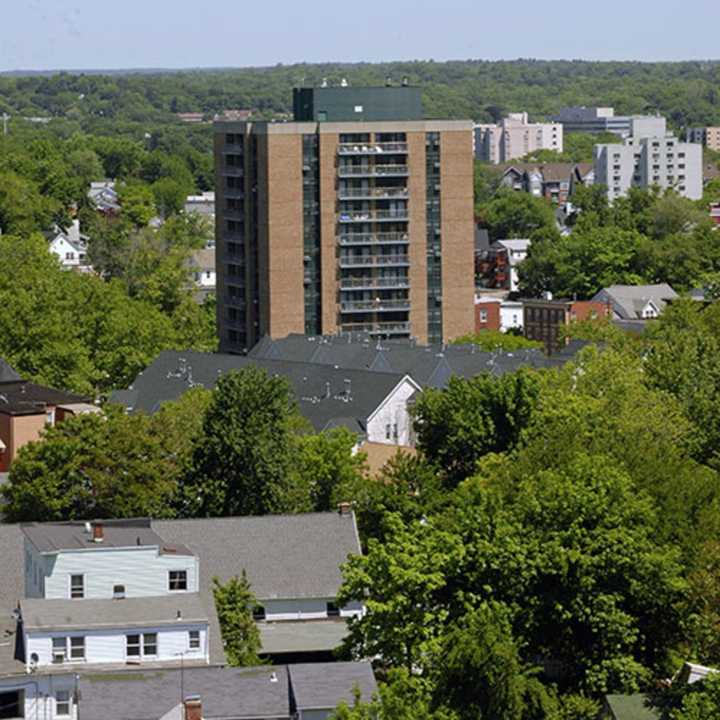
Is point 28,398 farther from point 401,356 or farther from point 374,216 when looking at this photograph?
point 374,216

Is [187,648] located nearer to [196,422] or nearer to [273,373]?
[196,422]

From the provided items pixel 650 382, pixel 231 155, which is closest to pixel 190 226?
pixel 231 155

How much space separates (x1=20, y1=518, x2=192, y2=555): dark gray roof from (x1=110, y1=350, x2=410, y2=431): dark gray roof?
2546 cm

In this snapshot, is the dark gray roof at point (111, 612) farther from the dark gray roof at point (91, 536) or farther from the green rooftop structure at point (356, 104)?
the green rooftop structure at point (356, 104)

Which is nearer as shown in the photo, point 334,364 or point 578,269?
point 334,364

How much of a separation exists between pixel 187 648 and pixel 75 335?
2261 inches

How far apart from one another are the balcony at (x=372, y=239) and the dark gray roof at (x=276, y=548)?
5140 cm

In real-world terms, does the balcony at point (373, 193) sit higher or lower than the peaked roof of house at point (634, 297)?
higher

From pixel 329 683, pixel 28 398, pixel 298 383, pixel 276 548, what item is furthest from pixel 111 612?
pixel 298 383

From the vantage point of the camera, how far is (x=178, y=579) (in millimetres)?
53375

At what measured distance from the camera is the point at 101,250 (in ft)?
518

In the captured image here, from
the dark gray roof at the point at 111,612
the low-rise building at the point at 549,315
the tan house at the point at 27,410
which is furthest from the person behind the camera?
the low-rise building at the point at 549,315

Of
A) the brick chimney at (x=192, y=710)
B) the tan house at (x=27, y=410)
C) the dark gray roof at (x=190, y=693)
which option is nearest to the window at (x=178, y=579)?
the dark gray roof at (x=190, y=693)

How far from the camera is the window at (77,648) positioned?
4788 cm
